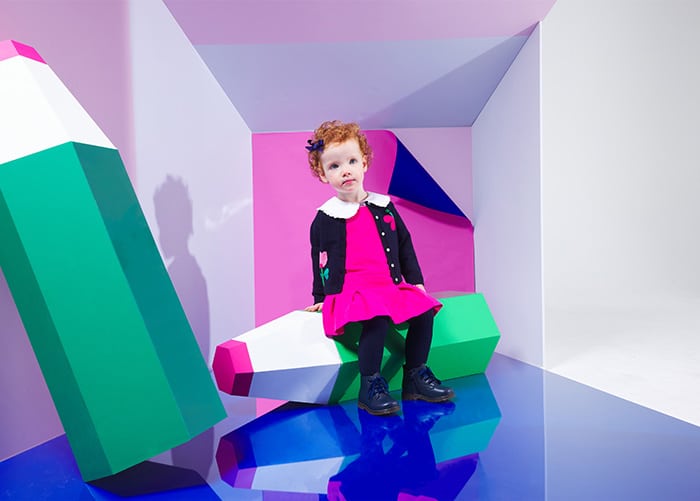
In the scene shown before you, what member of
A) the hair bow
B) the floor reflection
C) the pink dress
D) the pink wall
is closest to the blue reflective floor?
the floor reflection

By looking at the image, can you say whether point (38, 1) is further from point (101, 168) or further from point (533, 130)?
point (533, 130)

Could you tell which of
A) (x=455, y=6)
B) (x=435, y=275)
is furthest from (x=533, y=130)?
(x=435, y=275)

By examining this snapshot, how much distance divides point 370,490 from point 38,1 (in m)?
1.34

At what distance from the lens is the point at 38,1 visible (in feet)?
4.57

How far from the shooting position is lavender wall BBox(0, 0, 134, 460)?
1.30 m

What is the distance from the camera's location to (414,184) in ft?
8.48

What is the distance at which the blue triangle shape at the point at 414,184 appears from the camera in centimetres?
258

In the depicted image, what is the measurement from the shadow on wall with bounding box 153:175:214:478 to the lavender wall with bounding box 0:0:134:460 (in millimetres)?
184

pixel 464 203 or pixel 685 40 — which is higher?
pixel 685 40

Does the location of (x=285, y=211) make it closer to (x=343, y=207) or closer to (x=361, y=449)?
(x=343, y=207)

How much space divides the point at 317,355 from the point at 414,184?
1189 millimetres

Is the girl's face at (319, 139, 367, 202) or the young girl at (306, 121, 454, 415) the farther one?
the girl's face at (319, 139, 367, 202)

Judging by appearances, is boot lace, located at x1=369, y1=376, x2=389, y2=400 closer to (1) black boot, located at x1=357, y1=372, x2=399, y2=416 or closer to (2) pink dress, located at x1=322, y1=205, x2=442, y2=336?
(1) black boot, located at x1=357, y1=372, x2=399, y2=416

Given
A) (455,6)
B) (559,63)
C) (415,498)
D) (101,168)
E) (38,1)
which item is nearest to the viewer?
(415,498)
